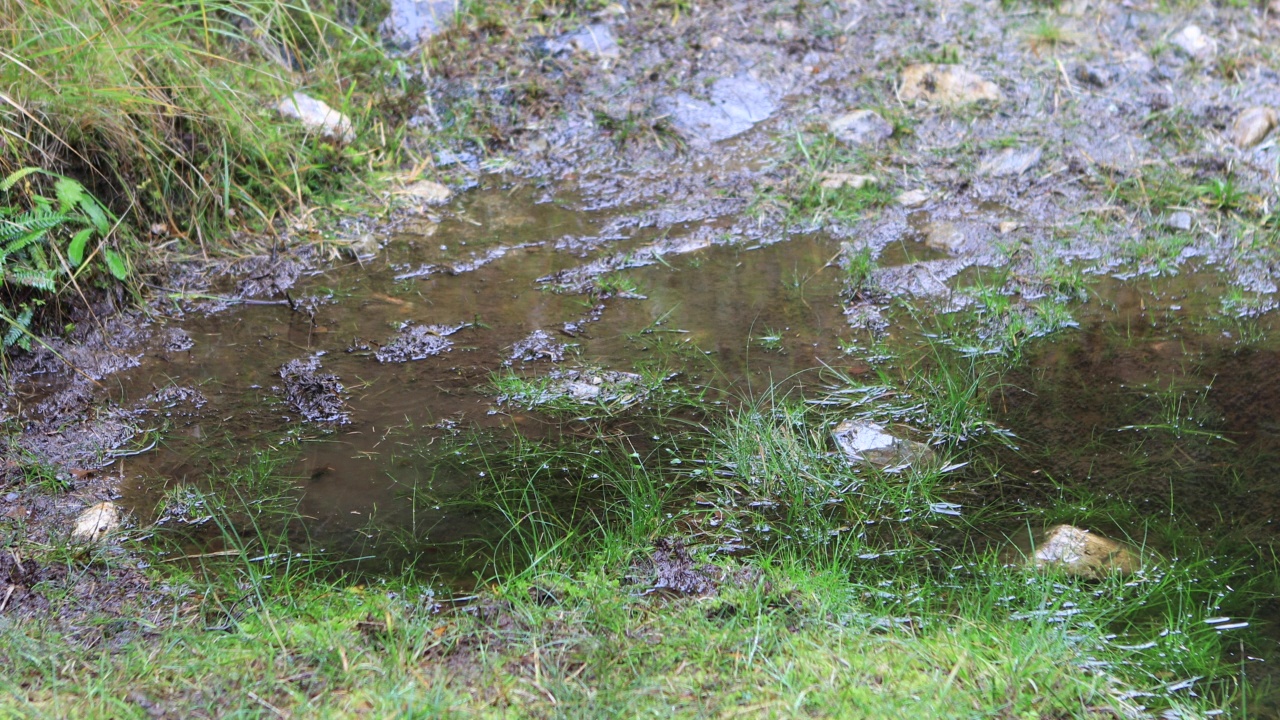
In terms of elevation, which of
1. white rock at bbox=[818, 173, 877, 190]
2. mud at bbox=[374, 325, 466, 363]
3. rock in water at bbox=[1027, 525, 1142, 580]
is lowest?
rock in water at bbox=[1027, 525, 1142, 580]

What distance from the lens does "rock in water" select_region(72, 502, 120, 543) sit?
2.18 meters

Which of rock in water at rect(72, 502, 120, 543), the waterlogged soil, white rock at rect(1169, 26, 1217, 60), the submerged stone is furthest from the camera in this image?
the submerged stone

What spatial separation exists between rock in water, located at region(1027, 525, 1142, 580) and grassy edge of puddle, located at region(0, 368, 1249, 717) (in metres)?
0.04

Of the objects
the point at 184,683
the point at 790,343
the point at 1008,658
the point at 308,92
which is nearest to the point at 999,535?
the point at 1008,658

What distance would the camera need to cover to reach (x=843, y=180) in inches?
159

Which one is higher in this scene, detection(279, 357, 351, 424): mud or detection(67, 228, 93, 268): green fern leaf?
detection(67, 228, 93, 268): green fern leaf

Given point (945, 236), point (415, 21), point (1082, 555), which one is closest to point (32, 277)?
point (415, 21)

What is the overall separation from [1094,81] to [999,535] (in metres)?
3.41

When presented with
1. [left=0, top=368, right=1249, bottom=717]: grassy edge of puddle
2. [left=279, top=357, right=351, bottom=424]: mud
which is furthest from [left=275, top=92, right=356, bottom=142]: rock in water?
[left=0, top=368, right=1249, bottom=717]: grassy edge of puddle

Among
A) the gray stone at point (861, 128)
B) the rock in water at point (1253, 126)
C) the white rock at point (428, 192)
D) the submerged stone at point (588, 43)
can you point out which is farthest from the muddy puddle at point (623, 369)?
the submerged stone at point (588, 43)

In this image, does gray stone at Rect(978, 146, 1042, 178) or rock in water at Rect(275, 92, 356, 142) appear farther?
gray stone at Rect(978, 146, 1042, 178)

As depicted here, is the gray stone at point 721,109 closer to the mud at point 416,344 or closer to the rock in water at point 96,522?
the mud at point 416,344

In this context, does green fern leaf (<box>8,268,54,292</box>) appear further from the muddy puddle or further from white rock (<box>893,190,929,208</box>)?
white rock (<box>893,190,929,208</box>)

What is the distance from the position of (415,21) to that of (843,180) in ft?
8.59
